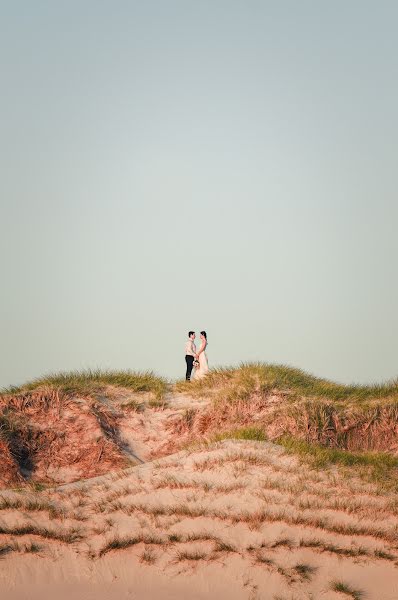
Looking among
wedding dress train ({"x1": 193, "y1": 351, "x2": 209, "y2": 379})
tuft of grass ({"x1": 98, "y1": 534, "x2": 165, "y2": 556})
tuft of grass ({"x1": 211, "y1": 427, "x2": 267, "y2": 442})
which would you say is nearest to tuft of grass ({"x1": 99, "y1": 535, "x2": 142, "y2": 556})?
tuft of grass ({"x1": 98, "y1": 534, "x2": 165, "y2": 556})

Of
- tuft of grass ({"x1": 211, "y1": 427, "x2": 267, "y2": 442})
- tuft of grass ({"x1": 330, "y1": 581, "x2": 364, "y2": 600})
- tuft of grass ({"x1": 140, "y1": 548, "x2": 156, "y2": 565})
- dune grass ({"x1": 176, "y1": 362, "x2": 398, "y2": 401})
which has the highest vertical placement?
dune grass ({"x1": 176, "y1": 362, "x2": 398, "y2": 401})

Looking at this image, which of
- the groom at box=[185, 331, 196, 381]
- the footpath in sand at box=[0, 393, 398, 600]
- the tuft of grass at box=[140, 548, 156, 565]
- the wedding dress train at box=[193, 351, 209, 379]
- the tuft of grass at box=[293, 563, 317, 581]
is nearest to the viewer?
the footpath in sand at box=[0, 393, 398, 600]

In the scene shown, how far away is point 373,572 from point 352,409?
9.08 m

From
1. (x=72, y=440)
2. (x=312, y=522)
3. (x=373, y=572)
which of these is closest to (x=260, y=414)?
(x=72, y=440)

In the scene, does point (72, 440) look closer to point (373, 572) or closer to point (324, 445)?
point (324, 445)

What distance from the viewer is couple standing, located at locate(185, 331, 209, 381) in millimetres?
25344

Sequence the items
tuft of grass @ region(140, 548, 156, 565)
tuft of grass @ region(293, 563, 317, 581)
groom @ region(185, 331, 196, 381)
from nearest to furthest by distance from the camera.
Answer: tuft of grass @ region(293, 563, 317, 581) → tuft of grass @ region(140, 548, 156, 565) → groom @ region(185, 331, 196, 381)

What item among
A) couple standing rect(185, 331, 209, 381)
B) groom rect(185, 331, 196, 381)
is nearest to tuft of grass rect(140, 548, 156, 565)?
couple standing rect(185, 331, 209, 381)

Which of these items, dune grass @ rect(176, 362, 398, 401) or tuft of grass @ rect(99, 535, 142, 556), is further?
dune grass @ rect(176, 362, 398, 401)

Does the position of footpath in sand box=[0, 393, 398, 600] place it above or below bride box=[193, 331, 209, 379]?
below

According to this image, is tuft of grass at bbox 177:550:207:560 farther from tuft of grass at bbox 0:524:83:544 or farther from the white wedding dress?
the white wedding dress

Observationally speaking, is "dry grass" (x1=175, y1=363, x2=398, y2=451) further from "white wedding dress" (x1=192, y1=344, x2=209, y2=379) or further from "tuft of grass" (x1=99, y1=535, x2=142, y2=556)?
"tuft of grass" (x1=99, y1=535, x2=142, y2=556)

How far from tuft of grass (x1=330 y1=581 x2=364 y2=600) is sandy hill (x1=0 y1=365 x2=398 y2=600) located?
24mm

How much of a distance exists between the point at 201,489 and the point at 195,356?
515 inches
